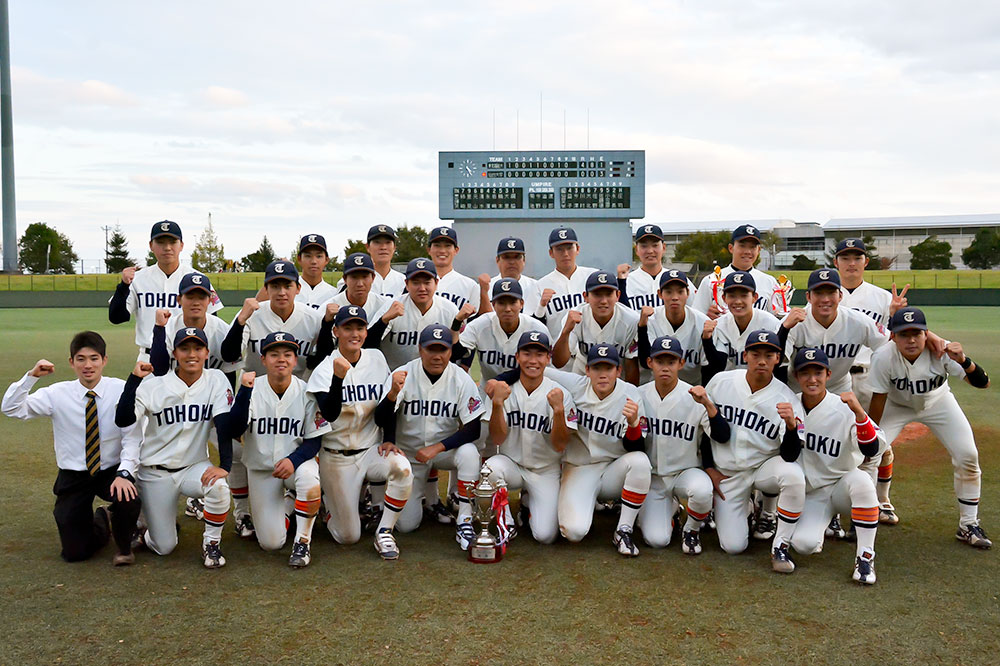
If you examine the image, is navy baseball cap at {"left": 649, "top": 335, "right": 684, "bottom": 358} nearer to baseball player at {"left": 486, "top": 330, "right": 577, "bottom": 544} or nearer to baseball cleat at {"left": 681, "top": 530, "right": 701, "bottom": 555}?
baseball player at {"left": 486, "top": 330, "right": 577, "bottom": 544}

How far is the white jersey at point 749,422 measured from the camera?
17.1 ft

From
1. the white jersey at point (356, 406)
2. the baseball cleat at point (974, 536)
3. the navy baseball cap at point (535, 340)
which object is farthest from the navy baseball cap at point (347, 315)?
the baseball cleat at point (974, 536)

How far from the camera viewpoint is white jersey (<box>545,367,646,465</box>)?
221 inches

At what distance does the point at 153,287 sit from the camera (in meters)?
6.34

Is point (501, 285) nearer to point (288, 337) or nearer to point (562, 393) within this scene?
point (562, 393)

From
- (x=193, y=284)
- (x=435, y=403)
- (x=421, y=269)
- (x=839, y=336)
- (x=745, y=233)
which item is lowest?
(x=435, y=403)

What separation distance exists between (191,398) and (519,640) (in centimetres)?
270

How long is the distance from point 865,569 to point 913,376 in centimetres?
157

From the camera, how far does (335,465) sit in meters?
5.51

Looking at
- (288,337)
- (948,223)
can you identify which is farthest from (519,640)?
(948,223)

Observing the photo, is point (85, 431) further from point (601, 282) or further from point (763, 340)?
point (763, 340)

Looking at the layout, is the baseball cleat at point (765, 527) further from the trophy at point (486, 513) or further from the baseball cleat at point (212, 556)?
the baseball cleat at point (212, 556)

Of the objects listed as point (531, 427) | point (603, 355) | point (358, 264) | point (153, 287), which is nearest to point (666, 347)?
point (603, 355)

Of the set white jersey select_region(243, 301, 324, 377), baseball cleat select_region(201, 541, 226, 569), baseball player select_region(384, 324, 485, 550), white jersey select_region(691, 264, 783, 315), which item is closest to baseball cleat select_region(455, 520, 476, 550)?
baseball player select_region(384, 324, 485, 550)
